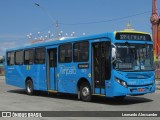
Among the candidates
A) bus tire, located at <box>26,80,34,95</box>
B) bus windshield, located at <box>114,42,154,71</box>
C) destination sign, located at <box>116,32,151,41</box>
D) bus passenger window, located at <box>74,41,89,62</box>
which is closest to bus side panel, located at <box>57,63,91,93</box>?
bus passenger window, located at <box>74,41,89,62</box>

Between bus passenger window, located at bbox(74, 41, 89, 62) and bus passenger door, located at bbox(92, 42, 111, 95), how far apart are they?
502mm

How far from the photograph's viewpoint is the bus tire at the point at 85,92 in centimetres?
1625

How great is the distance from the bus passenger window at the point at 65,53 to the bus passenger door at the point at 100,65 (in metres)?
1.94

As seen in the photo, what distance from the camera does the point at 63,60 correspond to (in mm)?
18188

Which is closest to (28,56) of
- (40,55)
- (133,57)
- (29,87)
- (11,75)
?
(40,55)

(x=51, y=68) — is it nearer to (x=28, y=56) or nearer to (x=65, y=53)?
(x=65, y=53)

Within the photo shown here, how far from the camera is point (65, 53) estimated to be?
707 inches

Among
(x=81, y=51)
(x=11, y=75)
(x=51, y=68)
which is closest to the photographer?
(x=81, y=51)

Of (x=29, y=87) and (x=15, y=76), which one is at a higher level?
(x=15, y=76)

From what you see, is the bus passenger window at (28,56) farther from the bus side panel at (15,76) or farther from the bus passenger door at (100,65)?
the bus passenger door at (100,65)

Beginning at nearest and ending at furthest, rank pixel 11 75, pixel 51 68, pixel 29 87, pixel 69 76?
pixel 69 76 < pixel 51 68 < pixel 29 87 < pixel 11 75

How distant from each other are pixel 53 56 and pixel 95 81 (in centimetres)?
403

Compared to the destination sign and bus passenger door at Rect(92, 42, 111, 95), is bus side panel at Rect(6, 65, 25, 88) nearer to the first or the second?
bus passenger door at Rect(92, 42, 111, 95)

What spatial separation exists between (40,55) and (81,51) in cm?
431
